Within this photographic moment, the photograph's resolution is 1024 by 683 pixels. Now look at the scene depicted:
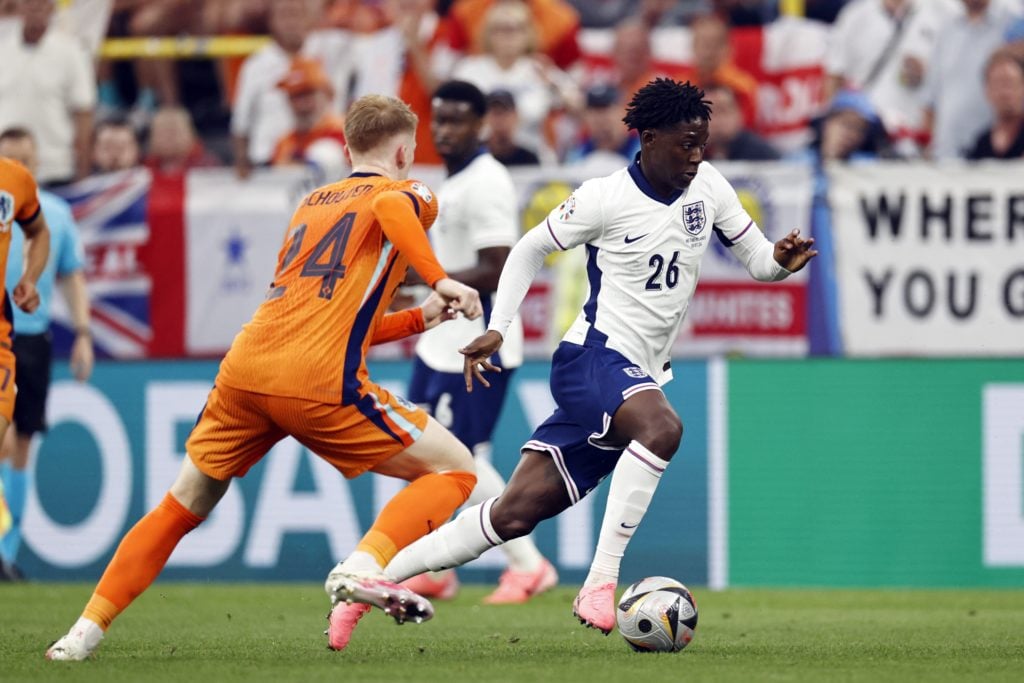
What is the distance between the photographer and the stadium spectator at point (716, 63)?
14266 millimetres

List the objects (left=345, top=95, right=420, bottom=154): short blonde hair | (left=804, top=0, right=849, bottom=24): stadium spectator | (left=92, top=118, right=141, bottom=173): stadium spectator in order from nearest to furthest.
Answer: (left=345, top=95, right=420, bottom=154): short blonde hair → (left=92, top=118, right=141, bottom=173): stadium spectator → (left=804, top=0, right=849, bottom=24): stadium spectator

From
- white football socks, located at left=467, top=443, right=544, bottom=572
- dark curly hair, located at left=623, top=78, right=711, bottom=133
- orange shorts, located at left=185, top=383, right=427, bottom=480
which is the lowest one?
white football socks, located at left=467, top=443, right=544, bottom=572

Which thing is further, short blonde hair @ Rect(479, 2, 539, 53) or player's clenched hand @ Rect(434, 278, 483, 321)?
short blonde hair @ Rect(479, 2, 539, 53)

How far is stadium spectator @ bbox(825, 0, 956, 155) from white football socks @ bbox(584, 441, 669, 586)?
25.5 feet

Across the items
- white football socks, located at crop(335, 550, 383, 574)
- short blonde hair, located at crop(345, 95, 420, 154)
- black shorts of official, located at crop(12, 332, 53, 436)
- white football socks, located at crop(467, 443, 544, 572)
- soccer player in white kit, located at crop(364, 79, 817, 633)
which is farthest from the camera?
black shorts of official, located at crop(12, 332, 53, 436)

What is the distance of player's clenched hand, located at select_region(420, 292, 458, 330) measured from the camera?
6500mm

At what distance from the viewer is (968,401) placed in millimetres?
11117

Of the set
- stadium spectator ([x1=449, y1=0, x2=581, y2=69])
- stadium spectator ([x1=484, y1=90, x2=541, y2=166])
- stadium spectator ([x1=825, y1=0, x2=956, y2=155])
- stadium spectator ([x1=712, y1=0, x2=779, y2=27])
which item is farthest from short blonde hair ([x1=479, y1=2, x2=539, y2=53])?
stadium spectator ([x1=825, y1=0, x2=956, y2=155])

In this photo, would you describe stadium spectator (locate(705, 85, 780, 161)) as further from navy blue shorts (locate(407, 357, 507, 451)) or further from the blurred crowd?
navy blue shorts (locate(407, 357, 507, 451))

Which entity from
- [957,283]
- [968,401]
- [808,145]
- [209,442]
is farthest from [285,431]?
[808,145]

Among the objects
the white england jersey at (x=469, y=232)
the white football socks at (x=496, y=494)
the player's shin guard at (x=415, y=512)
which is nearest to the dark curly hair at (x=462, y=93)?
the white england jersey at (x=469, y=232)

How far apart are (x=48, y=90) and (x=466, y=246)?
6020 mm

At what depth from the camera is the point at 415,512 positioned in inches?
259

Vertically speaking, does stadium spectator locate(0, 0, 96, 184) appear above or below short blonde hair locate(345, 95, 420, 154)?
below
